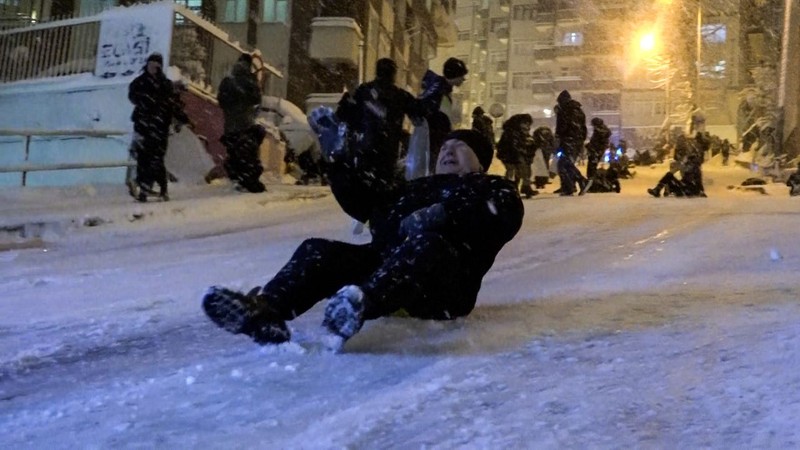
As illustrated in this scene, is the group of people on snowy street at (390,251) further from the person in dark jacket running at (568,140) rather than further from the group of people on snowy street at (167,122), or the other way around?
the person in dark jacket running at (568,140)

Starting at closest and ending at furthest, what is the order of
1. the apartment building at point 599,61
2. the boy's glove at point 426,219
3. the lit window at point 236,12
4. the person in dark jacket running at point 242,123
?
the boy's glove at point 426,219 < the person in dark jacket running at point 242,123 < the lit window at point 236,12 < the apartment building at point 599,61

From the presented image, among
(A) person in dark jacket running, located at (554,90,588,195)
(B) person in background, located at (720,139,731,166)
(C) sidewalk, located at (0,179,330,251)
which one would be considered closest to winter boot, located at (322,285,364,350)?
(C) sidewalk, located at (0,179,330,251)

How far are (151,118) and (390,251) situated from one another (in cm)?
748

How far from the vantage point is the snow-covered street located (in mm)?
2318

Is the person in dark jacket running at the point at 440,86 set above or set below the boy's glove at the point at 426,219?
above

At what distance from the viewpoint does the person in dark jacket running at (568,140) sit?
13969 millimetres

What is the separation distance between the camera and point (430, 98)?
313 inches

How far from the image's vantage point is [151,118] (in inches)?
406

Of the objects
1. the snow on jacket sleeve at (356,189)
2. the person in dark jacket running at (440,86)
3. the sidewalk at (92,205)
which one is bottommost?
the sidewalk at (92,205)

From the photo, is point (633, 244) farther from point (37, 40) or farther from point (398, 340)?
point (37, 40)

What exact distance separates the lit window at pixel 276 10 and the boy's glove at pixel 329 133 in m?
20.4

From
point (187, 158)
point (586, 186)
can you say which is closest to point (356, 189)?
point (187, 158)

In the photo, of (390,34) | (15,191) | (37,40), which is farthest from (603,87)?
(15,191)

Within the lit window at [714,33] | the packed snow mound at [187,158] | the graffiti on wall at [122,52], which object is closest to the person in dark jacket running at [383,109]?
the packed snow mound at [187,158]
